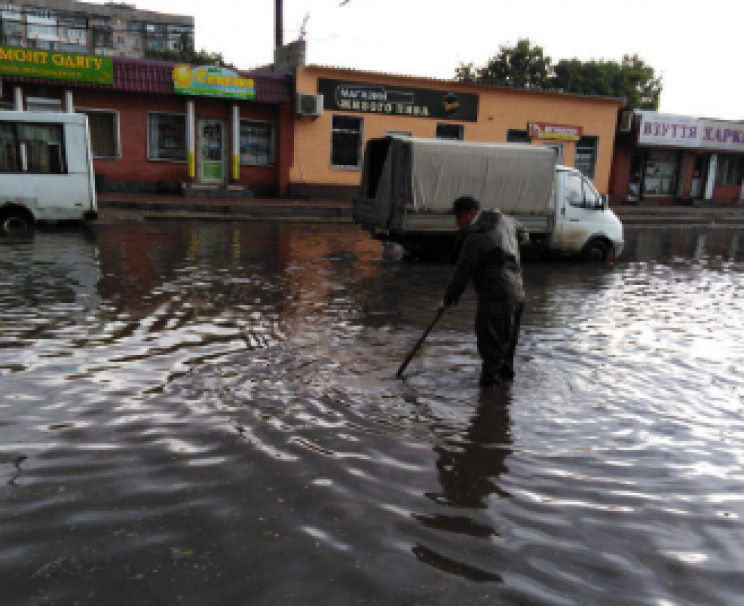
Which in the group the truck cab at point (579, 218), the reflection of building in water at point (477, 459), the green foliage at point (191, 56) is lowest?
the reflection of building in water at point (477, 459)

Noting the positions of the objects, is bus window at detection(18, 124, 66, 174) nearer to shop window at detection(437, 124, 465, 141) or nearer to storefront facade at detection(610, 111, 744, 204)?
shop window at detection(437, 124, 465, 141)

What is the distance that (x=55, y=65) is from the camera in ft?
64.1

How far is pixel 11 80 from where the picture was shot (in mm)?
19406

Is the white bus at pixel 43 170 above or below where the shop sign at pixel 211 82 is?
below

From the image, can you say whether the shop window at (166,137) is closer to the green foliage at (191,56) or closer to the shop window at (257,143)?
the shop window at (257,143)

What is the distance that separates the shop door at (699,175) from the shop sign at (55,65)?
86.9 feet

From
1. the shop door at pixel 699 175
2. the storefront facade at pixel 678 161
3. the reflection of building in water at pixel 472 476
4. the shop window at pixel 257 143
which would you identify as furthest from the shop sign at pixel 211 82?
the shop door at pixel 699 175

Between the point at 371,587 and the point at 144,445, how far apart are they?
6.11 ft

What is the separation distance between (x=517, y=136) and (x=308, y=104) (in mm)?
9161

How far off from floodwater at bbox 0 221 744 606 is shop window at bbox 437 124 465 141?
17885 mm

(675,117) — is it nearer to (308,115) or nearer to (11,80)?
(308,115)

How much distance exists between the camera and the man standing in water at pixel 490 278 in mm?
5082

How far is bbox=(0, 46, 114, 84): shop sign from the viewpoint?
1903 cm

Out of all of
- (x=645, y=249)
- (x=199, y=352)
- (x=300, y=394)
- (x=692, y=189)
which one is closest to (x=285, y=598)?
(x=300, y=394)
